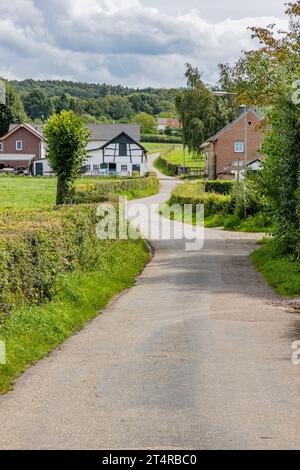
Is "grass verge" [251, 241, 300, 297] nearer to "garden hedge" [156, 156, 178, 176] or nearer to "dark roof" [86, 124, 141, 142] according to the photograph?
"dark roof" [86, 124, 141, 142]

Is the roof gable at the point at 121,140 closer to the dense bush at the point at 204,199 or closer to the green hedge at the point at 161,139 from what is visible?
the dense bush at the point at 204,199

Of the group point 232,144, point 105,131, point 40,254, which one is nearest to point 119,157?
point 105,131

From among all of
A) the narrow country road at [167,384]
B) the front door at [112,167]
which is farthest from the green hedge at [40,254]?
the front door at [112,167]

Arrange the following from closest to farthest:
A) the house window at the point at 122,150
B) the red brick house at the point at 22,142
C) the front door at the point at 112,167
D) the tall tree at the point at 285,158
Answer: the tall tree at the point at 285,158 → the front door at the point at 112,167 → the house window at the point at 122,150 → the red brick house at the point at 22,142

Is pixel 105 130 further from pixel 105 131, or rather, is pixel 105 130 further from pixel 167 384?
pixel 167 384

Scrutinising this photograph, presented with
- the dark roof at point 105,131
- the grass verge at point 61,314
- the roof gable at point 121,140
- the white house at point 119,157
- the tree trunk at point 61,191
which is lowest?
the grass verge at point 61,314

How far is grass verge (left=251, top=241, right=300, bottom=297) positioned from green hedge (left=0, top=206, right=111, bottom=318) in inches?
Result: 217

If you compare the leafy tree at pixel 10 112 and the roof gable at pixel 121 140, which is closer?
the roof gable at pixel 121 140

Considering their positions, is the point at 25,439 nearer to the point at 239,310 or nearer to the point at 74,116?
the point at 239,310

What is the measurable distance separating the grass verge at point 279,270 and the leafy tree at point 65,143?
9782mm

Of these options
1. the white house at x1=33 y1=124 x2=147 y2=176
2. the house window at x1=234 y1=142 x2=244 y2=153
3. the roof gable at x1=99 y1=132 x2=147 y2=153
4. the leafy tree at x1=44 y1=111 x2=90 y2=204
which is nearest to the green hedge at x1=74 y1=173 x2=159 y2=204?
the leafy tree at x1=44 y1=111 x2=90 y2=204

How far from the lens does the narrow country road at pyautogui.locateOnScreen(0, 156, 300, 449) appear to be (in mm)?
8258

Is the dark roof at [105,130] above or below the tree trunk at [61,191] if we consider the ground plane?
above

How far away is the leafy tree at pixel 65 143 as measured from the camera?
1363 inches
